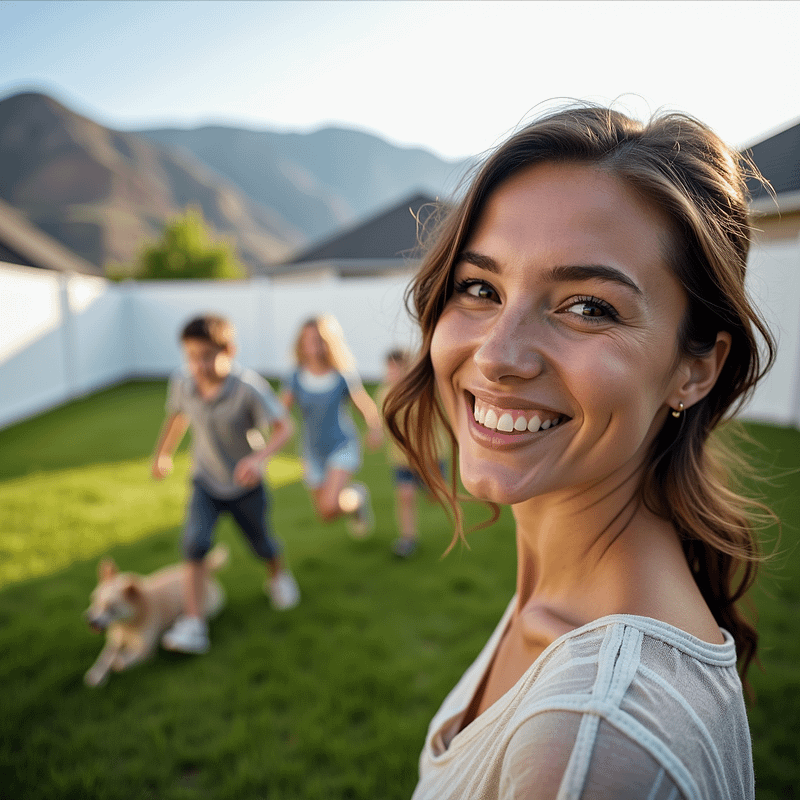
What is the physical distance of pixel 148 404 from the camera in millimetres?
11102

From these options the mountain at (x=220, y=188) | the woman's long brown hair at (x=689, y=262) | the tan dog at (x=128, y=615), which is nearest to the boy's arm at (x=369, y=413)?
the tan dog at (x=128, y=615)

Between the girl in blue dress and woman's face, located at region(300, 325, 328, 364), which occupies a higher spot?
woman's face, located at region(300, 325, 328, 364)

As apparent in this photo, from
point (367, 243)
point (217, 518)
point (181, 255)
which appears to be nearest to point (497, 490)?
point (217, 518)

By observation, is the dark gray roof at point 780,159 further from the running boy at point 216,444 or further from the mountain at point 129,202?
the mountain at point 129,202

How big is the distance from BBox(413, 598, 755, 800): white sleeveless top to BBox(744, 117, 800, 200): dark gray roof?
0.72 meters

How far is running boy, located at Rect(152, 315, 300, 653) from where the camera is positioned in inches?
133

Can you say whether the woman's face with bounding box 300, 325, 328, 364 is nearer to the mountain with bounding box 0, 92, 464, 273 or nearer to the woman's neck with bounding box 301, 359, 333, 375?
the woman's neck with bounding box 301, 359, 333, 375

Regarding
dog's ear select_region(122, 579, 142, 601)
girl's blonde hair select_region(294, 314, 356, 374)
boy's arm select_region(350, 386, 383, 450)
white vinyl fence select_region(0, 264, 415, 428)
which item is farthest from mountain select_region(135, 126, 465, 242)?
dog's ear select_region(122, 579, 142, 601)

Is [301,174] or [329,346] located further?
[301,174]

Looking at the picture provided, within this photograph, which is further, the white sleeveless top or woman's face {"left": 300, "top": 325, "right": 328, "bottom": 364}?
woman's face {"left": 300, "top": 325, "right": 328, "bottom": 364}

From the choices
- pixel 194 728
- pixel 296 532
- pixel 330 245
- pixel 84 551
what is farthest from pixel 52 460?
pixel 330 245

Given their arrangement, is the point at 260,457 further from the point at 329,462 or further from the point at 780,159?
the point at 780,159

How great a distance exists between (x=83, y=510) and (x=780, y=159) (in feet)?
20.5

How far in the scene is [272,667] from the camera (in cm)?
309
